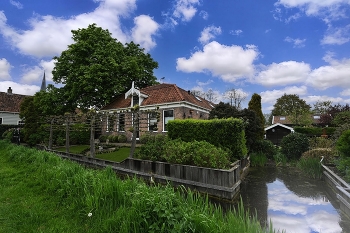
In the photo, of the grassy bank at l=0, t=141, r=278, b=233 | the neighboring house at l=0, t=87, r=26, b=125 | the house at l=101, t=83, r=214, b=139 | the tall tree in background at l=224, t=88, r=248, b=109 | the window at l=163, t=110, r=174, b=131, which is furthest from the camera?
the tall tree in background at l=224, t=88, r=248, b=109

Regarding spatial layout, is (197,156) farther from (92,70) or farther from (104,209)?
(92,70)

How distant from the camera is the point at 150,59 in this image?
84.9 feet

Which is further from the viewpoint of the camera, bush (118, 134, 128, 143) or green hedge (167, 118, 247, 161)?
bush (118, 134, 128, 143)

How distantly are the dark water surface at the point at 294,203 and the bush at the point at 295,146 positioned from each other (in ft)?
11.0

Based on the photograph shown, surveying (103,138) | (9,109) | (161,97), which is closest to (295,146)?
(161,97)

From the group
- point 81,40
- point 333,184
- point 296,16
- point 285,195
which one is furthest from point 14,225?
point 81,40

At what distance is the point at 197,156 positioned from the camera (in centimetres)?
716

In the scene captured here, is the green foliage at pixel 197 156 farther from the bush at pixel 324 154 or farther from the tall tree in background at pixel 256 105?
the tall tree in background at pixel 256 105

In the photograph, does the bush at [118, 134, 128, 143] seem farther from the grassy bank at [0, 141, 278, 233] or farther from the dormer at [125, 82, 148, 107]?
the grassy bank at [0, 141, 278, 233]

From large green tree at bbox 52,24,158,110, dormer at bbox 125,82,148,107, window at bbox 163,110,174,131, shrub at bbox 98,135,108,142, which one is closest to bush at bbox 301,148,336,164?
window at bbox 163,110,174,131

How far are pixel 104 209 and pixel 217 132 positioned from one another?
7.00m

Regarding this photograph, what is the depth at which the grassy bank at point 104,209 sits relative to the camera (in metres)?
2.56

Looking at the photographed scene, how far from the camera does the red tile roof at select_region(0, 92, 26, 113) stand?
101ft

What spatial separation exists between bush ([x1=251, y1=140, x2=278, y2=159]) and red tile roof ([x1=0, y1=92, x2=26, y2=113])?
3558cm
